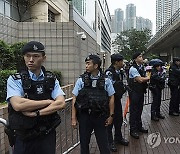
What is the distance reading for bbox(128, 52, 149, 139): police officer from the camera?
16.7ft

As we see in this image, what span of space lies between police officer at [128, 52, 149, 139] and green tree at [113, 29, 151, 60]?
4359 centimetres

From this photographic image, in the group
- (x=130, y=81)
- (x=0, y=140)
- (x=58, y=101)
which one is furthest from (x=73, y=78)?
(x=58, y=101)

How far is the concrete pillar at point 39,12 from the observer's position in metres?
12.7

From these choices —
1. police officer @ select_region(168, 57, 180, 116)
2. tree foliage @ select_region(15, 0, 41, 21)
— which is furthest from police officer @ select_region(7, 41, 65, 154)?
tree foliage @ select_region(15, 0, 41, 21)

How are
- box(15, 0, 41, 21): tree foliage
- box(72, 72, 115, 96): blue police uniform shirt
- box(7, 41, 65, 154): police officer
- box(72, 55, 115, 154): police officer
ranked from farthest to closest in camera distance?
box(15, 0, 41, 21): tree foliage, box(72, 72, 115, 96): blue police uniform shirt, box(72, 55, 115, 154): police officer, box(7, 41, 65, 154): police officer

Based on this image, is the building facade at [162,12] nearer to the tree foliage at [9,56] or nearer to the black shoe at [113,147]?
the tree foliage at [9,56]

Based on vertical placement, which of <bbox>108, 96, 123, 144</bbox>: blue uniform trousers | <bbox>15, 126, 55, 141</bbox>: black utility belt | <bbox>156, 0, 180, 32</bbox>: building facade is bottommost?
<bbox>108, 96, 123, 144</bbox>: blue uniform trousers

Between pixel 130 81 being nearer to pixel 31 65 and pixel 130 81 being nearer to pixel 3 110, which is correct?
pixel 3 110

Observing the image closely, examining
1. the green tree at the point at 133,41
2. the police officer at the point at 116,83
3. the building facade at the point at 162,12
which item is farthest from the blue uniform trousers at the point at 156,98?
the building facade at the point at 162,12

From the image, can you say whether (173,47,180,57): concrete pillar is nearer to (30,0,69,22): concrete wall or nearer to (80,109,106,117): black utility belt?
(30,0,69,22): concrete wall

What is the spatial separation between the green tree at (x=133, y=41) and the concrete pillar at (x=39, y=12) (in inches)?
1445

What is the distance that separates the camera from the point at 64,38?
352 inches

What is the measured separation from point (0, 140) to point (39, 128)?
1.69 meters

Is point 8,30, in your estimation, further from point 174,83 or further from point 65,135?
point 174,83
